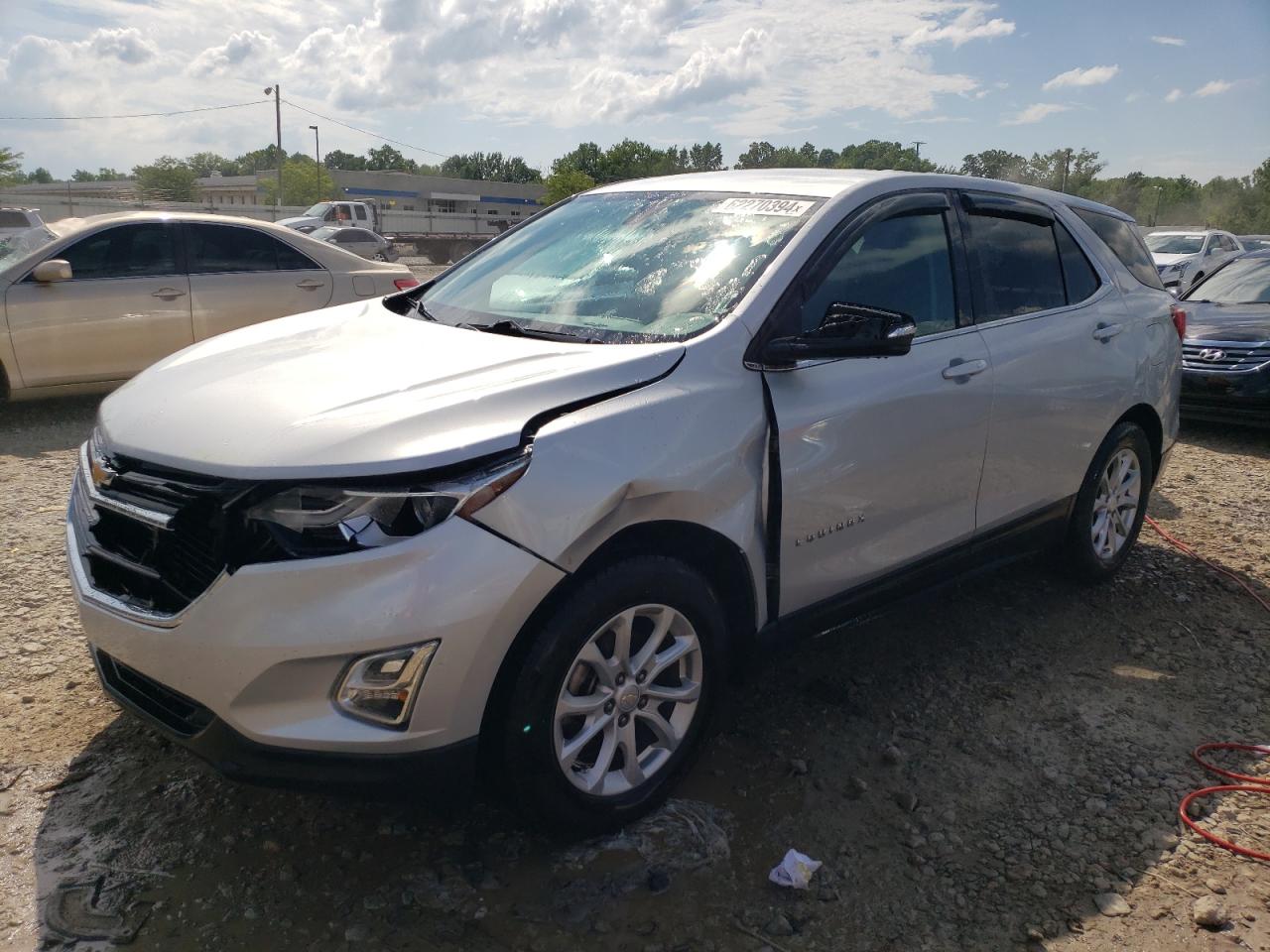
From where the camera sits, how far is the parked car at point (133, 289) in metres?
7.18

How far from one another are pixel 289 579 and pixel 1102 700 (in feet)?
10.1

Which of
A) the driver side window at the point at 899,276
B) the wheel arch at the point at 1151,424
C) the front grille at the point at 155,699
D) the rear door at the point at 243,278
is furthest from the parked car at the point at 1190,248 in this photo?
the front grille at the point at 155,699

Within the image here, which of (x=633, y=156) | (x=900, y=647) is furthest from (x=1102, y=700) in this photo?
(x=633, y=156)

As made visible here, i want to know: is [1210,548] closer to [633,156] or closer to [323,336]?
[323,336]

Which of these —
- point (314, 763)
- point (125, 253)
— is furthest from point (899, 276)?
point (125, 253)

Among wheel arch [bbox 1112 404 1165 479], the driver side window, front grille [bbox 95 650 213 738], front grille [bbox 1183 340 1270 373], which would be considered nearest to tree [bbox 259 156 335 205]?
front grille [bbox 1183 340 1270 373]

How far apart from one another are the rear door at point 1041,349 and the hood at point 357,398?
1625mm

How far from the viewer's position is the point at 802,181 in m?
3.51

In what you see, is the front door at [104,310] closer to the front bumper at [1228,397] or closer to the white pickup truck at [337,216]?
the front bumper at [1228,397]

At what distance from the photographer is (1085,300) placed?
168 inches

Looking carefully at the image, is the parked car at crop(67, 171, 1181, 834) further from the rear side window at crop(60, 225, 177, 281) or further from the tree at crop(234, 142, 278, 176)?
the tree at crop(234, 142, 278, 176)

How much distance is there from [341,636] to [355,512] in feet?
0.93

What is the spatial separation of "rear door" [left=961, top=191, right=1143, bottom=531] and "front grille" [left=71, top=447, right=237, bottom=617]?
272 cm

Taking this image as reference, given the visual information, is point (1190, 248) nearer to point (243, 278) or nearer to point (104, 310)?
point (243, 278)
